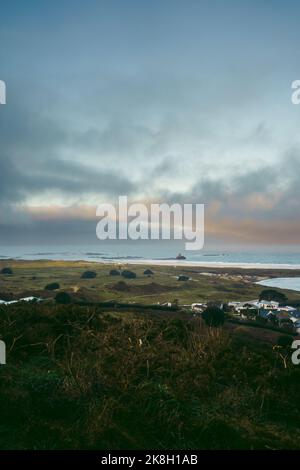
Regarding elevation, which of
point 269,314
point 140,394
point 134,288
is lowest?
point 269,314

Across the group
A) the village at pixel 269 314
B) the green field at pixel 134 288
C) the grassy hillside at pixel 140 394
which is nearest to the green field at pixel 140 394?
the grassy hillside at pixel 140 394

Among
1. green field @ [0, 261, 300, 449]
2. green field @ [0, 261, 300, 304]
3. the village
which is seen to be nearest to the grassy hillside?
green field @ [0, 261, 300, 449]

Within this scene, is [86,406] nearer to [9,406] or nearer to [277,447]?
[9,406]

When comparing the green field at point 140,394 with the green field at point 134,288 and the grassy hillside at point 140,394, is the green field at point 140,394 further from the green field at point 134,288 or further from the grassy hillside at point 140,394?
the green field at point 134,288

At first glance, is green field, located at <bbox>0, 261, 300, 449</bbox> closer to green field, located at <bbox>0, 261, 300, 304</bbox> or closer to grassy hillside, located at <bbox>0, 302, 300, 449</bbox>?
grassy hillside, located at <bbox>0, 302, 300, 449</bbox>

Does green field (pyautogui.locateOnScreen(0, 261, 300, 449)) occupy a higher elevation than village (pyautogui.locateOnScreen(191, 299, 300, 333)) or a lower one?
higher

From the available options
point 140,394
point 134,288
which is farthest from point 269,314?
point 140,394

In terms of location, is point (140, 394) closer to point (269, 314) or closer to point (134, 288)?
point (269, 314)

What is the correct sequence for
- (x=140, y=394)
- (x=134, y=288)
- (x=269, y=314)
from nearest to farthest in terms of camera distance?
1. (x=140, y=394)
2. (x=269, y=314)
3. (x=134, y=288)
